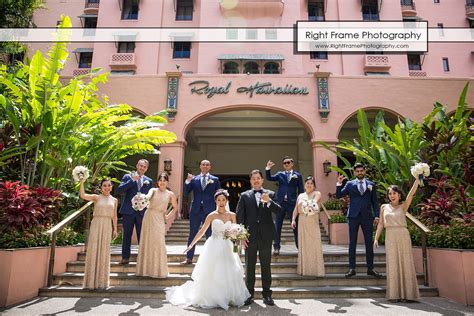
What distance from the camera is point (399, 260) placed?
518cm

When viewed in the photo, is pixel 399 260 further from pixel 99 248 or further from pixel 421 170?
pixel 99 248

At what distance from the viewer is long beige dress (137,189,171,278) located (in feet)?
19.0

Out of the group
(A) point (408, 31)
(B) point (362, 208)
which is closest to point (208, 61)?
(A) point (408, 31)

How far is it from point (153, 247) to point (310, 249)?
2822 mm

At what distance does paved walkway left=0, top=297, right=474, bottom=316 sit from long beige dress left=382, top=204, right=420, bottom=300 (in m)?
0.19

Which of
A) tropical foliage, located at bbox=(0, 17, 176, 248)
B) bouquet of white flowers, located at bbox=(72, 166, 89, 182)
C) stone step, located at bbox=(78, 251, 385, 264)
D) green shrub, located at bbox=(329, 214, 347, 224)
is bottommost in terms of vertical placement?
stone step, located at bbox=(78, 251, 385, 264)

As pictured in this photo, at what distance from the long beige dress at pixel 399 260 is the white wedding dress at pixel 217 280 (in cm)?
233

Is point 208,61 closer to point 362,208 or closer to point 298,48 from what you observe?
point 298,48

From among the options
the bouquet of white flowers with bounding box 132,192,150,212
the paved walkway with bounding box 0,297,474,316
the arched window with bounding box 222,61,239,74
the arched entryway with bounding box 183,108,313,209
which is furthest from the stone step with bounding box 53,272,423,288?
the arched window with bounding box 222,61,239,74

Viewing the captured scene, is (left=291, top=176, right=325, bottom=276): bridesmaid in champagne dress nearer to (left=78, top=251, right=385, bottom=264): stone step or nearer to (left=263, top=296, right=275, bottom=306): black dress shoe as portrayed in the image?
(left=78, top=251, right=385, bottom=264): stone step

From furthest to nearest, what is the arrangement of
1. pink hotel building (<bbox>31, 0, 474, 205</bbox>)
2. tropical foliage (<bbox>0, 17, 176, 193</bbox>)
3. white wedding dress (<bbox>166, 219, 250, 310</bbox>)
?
1. pink hotel building (<bbox>31, 0, 474, 205</bbox>)
2. tropical foliage (<bbox>0, 17, 176, 193</bbox>)
3. white wedding dress (<bbox>166, 219, 250, 310</bbox>)

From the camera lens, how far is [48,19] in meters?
23.3

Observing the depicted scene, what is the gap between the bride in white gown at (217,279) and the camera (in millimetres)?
4699

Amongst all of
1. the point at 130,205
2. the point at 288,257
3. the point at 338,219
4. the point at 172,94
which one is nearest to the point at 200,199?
the point at 130,205
